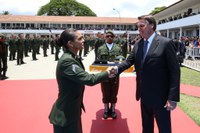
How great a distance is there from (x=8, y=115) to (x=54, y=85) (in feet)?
10.7

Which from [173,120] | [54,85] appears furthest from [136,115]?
[54,85]

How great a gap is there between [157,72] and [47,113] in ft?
11.1

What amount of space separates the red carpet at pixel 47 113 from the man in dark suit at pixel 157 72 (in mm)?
1544

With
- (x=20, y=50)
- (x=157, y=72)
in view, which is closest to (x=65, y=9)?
(x=20, y=50)

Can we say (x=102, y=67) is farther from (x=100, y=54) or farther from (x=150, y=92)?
(x=150, y=92)

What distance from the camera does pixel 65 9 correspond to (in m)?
75.1

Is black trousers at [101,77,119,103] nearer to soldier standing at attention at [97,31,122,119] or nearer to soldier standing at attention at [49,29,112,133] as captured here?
soldier standing at attention at [97,31,122,119]

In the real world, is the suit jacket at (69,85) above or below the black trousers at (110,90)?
above

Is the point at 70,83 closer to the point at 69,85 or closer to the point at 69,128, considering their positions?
the point at 69,85

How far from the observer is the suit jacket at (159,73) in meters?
3.03

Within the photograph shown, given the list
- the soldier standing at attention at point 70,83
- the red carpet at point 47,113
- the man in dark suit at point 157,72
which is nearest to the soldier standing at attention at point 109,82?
the red carpet at point 47,113

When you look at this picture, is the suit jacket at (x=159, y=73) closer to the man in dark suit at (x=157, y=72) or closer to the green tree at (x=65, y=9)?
the man in dark suit at (x=157, y=72)

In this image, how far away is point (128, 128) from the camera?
4.80 m

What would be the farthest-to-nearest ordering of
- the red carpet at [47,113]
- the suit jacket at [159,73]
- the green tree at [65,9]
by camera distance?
the green tree at [65,9], the red carpet at [47,113], the suit jacket at [159,73]
